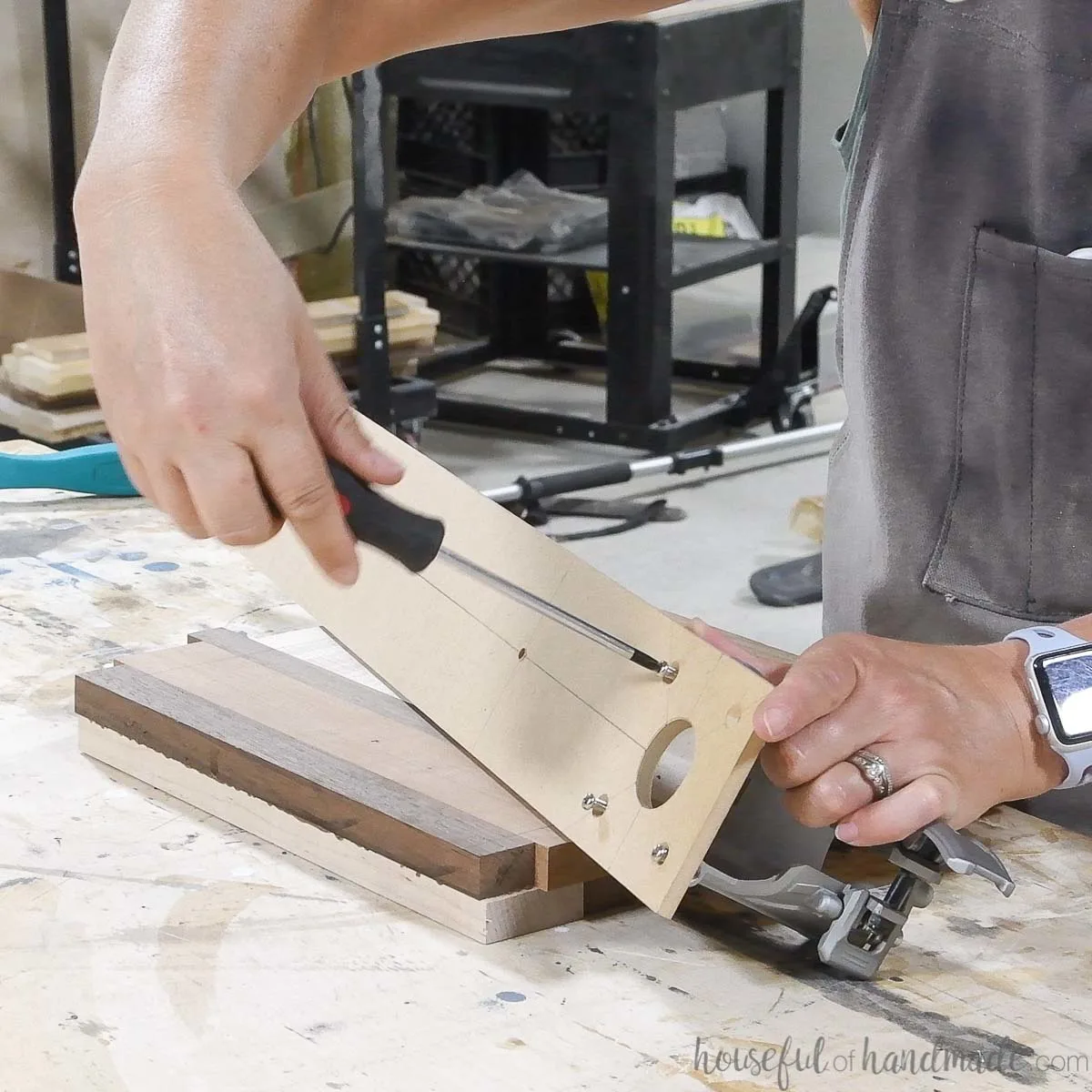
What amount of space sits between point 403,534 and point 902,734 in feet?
0.90

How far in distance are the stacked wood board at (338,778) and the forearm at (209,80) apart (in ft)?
1.11

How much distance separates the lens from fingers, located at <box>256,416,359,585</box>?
730 millimetres

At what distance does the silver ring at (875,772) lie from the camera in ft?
2.62

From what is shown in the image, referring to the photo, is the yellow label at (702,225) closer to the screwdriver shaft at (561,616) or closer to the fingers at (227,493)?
the screwdriver shaft at (561,616)

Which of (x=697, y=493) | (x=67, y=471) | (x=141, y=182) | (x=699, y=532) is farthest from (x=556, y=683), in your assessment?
(x=697, y=493)

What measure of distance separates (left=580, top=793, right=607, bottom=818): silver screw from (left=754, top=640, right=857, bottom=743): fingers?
0.11m

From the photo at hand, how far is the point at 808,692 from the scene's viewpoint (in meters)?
0.78

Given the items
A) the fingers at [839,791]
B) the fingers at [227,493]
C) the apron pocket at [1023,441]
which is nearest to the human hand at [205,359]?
the fingers at [227,493]

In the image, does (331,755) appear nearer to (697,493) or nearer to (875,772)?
(875,772)

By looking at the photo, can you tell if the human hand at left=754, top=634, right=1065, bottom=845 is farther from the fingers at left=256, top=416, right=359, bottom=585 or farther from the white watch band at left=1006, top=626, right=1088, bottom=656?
the fingers at left=256, top=416, right=359, bottom=585

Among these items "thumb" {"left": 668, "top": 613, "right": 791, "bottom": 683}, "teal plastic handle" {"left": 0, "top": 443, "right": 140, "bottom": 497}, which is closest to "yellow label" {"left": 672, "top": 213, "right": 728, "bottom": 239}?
"teal plastic handle" {"left": 0, "top": 443, "right": 140, "bottom": 497}

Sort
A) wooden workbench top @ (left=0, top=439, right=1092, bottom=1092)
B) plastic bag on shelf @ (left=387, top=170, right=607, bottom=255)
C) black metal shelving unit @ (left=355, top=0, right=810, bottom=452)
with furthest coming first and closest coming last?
plastic bag on shelf @ (left=387, top=170, right=607, bottom=255), black metal shelving unit @ (left=355, top=0, right=810, bottom=452), wooden workbench top @ (left=0, top=439, right=1092, bottom=1092)

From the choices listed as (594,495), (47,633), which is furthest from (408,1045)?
(594,495)

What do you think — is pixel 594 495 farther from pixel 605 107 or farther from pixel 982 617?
pixel 982 617
